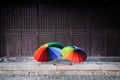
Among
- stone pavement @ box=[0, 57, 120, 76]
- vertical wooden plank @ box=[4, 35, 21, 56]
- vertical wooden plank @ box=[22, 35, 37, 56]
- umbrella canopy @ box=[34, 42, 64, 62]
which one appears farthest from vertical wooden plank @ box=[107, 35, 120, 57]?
vertical wooden plank @ box=[4, 35, 21, 56]

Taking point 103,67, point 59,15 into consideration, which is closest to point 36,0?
point 59,15

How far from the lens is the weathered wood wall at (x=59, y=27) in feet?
50.5

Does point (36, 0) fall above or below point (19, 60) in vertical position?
above

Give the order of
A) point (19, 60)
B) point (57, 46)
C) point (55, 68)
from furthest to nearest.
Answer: point (19, 60)
point (57, 46)
point (55, 68)

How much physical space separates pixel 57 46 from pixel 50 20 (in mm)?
2185

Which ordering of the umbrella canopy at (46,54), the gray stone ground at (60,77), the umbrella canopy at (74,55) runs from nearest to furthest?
the gray stone ground at (60,77) → the umbrella canopy at (74,55) → the umbrella canopy at (46,54)

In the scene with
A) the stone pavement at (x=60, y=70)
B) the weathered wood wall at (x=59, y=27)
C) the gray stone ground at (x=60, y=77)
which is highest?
the weathered wood wall at (x=59, y=27)

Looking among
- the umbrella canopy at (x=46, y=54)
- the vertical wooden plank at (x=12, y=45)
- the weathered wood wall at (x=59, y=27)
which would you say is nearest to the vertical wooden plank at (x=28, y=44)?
the weathered wood wall at (x=59, y=27)

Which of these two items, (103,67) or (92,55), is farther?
(92,55)

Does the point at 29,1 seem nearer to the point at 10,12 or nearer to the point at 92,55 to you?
the point at 10,12

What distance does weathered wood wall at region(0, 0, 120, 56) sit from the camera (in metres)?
15.4

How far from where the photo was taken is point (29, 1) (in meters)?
15.3

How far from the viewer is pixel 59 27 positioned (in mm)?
15492

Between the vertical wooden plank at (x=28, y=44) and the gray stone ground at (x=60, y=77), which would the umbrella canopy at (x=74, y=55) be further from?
the vertical wooden plank at (x=28, y=44)
